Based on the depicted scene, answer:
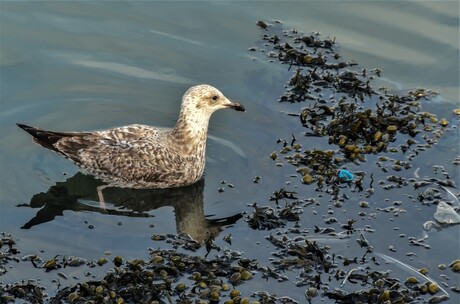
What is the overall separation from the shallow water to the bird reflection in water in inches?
3.4

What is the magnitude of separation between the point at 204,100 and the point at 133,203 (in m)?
1.63

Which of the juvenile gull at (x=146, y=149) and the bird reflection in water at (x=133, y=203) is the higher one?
the juvenile gull at (x=146, y=149)

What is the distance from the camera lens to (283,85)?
13.9 m

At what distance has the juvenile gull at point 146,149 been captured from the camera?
11.6 metres

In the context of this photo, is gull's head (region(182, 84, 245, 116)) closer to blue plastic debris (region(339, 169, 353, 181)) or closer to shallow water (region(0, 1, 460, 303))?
shallow water (region(0, 1, 460, 303))

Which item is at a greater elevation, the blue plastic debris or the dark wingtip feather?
the blue plastic debris

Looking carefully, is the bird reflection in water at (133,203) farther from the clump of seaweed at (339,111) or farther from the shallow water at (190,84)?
the clump of seaweed at (339,111)

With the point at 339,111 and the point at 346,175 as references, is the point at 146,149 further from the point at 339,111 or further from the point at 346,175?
the point at 339,111

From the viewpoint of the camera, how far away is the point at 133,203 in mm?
11438

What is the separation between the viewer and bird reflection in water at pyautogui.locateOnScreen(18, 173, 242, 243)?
10.9 meters

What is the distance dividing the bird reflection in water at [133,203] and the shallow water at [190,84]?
0.09 m

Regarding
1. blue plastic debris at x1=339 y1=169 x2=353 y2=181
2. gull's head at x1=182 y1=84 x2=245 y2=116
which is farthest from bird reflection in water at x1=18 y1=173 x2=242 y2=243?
blue plastic debris at x1=339 y1=169 x2=353 y2=181

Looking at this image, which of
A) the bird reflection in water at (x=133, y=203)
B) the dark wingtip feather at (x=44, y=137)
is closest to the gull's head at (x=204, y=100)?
the bird reflection in water at (x=133, y=203)

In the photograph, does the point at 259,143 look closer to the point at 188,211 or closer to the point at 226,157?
the point at 226,157
